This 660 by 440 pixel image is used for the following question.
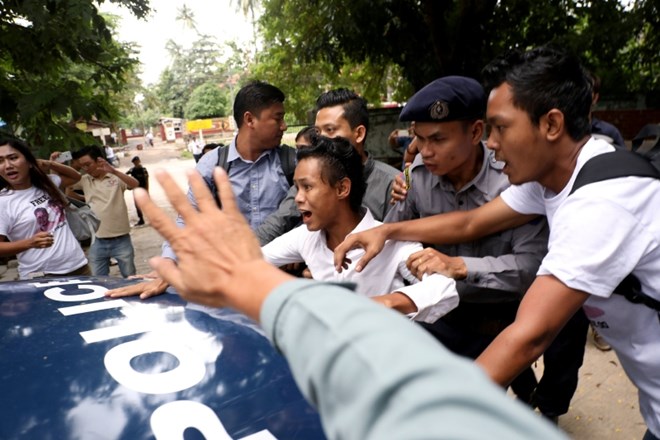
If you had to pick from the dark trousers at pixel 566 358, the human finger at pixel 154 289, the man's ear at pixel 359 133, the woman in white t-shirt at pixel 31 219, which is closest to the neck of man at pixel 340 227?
the human finger at pixel 154 289

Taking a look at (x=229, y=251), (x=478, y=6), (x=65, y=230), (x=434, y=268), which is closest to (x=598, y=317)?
(x=434, y=268)

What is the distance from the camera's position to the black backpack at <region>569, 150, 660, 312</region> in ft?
3.68

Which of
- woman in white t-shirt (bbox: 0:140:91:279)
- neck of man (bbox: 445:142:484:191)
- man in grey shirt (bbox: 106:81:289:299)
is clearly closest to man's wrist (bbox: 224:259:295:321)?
neck of man (bbox: 445:142:484:191)

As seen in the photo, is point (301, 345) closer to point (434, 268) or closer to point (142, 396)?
point (142, 396)

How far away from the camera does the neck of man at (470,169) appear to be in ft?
6.12

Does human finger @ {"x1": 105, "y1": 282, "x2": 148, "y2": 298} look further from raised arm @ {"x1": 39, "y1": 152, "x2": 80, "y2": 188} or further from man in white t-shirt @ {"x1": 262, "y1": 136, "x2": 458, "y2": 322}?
raised arm @ {"x1": 39, "y1": 152, "x2": 80, "y2": 188}

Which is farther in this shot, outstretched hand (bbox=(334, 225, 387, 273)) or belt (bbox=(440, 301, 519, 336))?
belt (bbox=(440, 301, 519, 336))

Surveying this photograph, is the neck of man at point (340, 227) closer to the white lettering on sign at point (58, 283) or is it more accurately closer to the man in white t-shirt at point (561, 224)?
the man in white t-shirt at point (561, 224)

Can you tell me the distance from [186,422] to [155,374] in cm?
20

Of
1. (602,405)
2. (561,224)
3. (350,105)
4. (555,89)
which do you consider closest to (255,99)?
(350,105)

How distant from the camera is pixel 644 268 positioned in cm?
115

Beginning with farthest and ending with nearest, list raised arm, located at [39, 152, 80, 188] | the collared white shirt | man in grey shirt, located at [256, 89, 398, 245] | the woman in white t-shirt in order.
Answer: raised arm, located at [39, 152, 80, 188] < the woman in white t-shirt < man in grey shirt, located at [256, 89, 398, 245] < the collared white shirt

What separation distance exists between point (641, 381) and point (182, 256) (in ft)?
4.40

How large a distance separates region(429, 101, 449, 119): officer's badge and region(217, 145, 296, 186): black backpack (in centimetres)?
114
